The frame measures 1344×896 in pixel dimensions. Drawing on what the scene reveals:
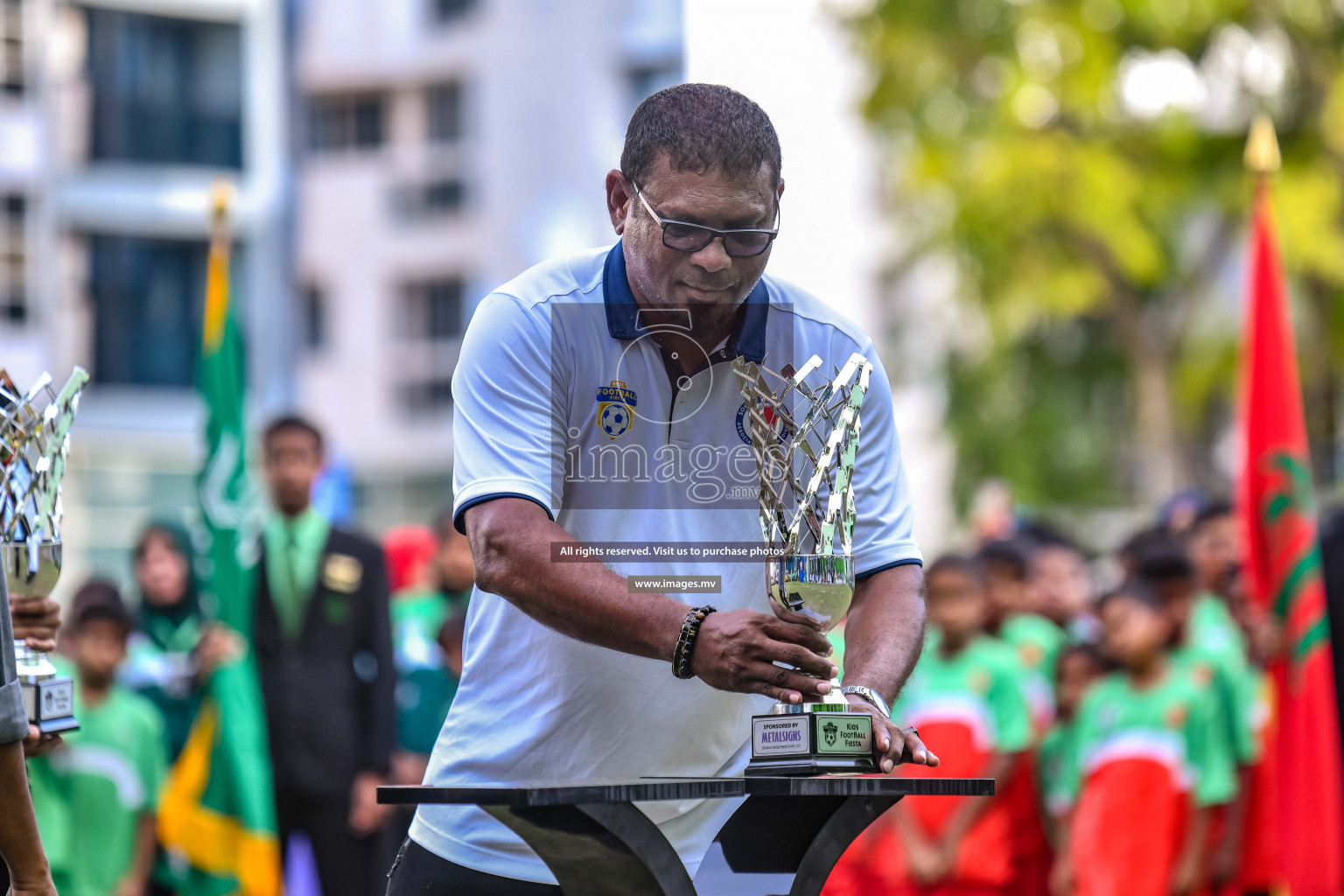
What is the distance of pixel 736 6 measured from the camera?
3861 mm

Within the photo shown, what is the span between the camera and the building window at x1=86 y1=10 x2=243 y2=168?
73.7 ft

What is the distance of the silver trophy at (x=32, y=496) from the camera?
3.35 m

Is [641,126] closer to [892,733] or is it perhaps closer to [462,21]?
[892,733]

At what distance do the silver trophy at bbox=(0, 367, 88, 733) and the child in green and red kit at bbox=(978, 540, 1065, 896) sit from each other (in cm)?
454

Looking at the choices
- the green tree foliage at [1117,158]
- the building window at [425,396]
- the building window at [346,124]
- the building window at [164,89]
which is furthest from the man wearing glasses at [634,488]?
the building window at [346,124]

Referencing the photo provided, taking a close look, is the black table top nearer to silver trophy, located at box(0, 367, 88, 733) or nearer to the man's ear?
the man's ear

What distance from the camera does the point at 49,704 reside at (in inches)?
129

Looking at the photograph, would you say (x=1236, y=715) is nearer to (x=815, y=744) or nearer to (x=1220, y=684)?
(x=1220, y=684)

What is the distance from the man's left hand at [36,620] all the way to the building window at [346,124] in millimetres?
24488

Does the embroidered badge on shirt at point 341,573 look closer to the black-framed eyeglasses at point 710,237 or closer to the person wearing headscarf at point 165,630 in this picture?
the person wearing headscarf at point 165,630

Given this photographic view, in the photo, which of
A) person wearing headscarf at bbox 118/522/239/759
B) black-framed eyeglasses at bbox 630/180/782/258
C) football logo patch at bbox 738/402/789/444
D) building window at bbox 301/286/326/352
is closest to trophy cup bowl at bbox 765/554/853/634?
football logo patch at bbox 738/402/789/444

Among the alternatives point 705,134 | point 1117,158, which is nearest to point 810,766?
point 705,134

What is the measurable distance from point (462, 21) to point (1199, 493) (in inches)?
713

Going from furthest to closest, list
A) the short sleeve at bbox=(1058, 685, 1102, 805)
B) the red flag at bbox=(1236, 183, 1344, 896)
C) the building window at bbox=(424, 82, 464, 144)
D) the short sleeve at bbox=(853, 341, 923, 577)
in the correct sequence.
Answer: the building window at bbox=(424, 82, 464, 144) < the short sleeve at bbox=(1058, 685, 1102, 805) < the red flag at bbox=(1236, 183, 1344, 896) < the short sleeve at bbox=(853, 341, 923, 577)
